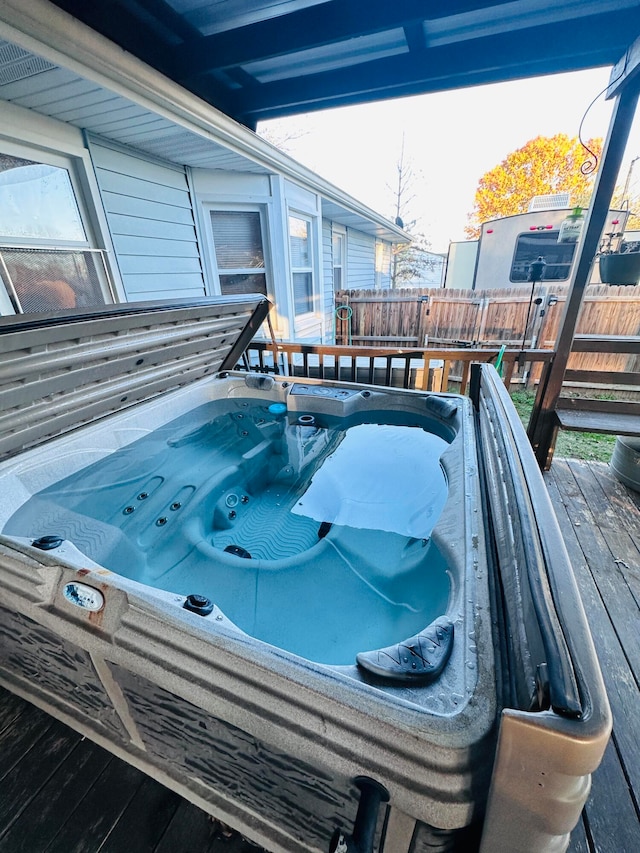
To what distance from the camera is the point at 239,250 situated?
3840 millimetres

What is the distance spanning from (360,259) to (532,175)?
9809 mm

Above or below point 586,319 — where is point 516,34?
above

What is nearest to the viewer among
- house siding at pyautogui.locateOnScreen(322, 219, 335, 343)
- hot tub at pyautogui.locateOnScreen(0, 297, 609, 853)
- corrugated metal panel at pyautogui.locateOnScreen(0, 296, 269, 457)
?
hot tub at pyautogui.locateOnScreen(0, 297, 609, 853)

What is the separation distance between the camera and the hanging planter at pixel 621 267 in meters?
2.22

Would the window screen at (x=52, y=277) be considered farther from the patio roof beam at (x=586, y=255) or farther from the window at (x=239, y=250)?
the patio roof beam at (x=586, y=255)

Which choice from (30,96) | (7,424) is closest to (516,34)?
(30,96)

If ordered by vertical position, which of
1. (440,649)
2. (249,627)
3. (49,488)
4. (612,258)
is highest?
(612,258)

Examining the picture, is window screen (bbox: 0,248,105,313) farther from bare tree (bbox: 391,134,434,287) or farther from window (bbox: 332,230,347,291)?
bare tree (bbox: 391,134,434,287)

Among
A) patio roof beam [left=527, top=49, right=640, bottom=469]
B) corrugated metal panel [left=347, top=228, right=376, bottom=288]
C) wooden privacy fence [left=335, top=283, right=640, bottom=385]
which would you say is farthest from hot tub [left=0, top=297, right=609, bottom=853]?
corrugated metal panel [left=347, top=228, right=376, bottom=288]

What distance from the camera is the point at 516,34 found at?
1.41 metres

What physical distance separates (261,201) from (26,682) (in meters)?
4.12

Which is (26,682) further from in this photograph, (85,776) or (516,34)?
(516,34)

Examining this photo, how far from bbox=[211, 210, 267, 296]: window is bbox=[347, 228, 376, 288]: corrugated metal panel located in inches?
167

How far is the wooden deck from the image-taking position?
1.02 meters
